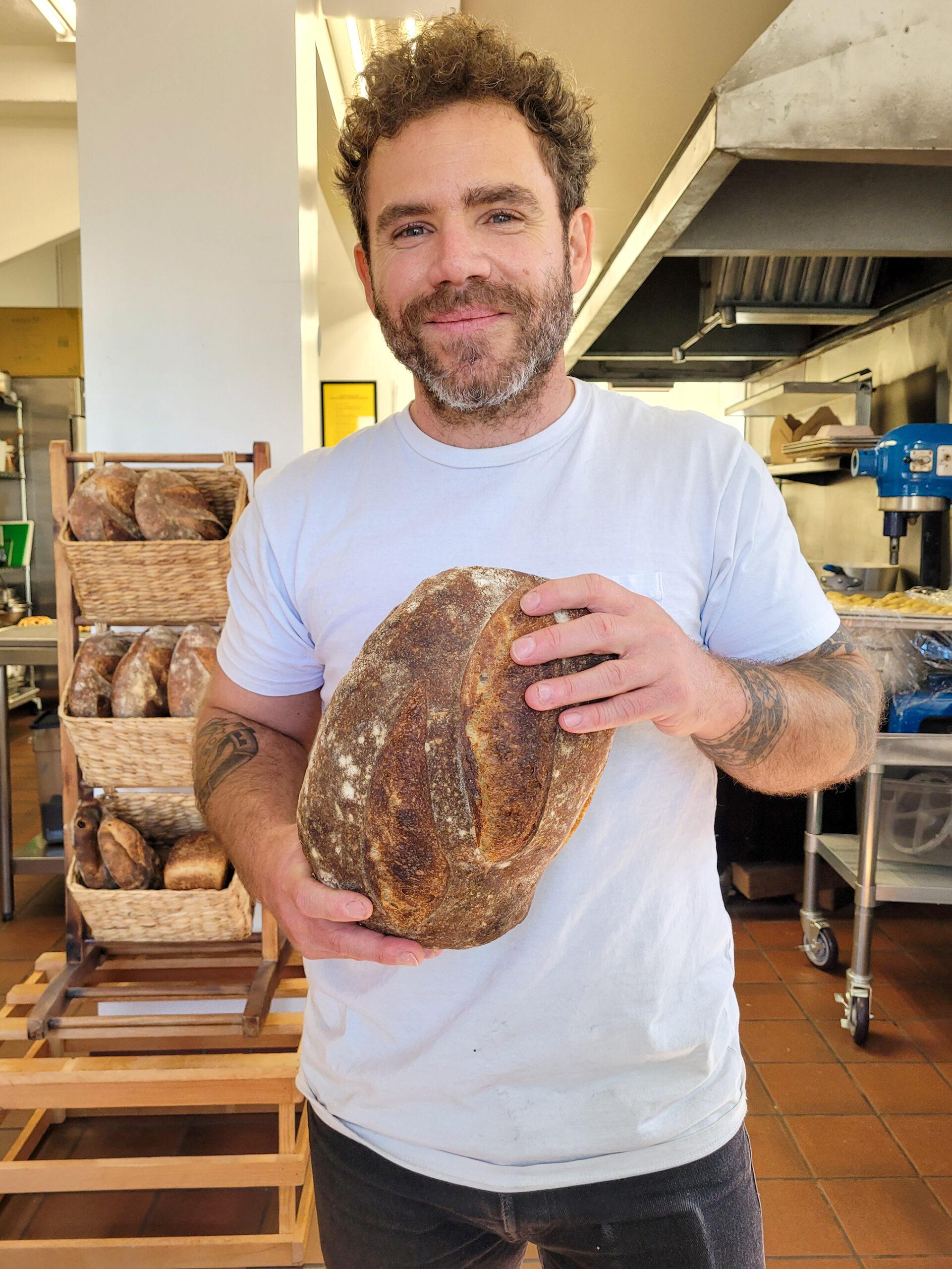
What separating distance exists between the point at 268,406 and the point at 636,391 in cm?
682

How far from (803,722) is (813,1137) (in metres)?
1.71

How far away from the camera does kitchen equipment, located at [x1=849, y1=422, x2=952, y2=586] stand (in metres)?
3.03

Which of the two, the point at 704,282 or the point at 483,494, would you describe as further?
the point at 704,282

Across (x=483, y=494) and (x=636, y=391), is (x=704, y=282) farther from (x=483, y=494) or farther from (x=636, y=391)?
(x=636, y=391)

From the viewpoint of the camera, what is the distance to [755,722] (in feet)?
2.88

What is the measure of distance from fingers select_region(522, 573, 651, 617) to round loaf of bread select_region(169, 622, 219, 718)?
A: 1.27 meters

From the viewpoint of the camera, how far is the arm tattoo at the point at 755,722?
87 cm

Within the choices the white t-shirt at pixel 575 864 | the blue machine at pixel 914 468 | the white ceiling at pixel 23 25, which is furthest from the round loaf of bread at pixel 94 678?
the blue machine at pixel 914 468

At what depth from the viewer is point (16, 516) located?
23.8ft

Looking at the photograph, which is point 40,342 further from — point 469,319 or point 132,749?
point 469,319

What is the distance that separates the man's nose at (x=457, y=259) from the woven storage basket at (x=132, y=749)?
1.16 metres

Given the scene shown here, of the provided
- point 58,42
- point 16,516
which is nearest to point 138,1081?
point 58,42

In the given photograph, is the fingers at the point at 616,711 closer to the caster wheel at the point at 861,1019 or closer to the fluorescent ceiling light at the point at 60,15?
the caster wheel at the point at 861,1019

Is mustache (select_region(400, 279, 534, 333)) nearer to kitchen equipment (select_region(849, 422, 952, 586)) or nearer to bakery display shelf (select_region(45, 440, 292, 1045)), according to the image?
bakery display shelf (select_region(45, 440, 292, 1045))
